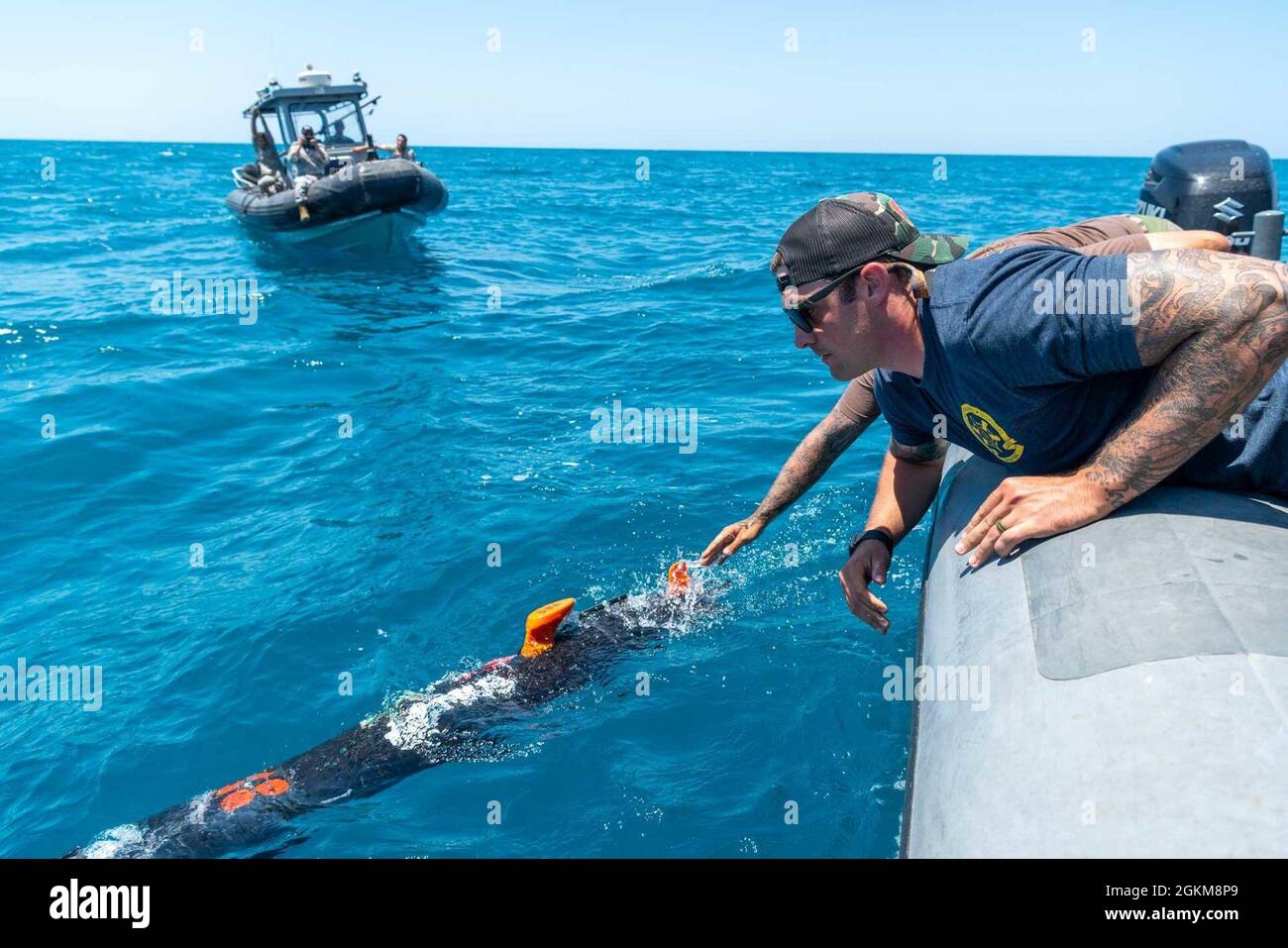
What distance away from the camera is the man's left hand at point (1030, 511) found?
9.40 feet

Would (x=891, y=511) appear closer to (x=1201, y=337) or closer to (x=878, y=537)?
(x=878, y=537)

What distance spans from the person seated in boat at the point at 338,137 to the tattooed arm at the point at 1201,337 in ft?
82.8

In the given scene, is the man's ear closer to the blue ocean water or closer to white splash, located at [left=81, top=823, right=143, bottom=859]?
the blue ocean water

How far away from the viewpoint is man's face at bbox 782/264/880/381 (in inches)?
115

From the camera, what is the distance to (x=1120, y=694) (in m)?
2.28

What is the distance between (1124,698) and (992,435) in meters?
1.10

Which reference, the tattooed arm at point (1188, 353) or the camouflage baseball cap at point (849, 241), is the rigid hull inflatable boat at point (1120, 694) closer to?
the tattooed arm at point (1188, 353)

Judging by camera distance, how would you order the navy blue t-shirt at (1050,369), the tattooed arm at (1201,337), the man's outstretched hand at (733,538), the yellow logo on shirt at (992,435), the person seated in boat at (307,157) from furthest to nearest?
the person seated in boat at (307,157) → the man's outstretched hand at (733,538) → the yellow logo on shirt at (992,435) → the navy blue t-shirt at (1050,369) → the tattooed arm at (1201,337)

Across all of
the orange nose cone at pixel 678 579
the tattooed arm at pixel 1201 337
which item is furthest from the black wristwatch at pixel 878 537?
the orange nose cone at pixel 678 579

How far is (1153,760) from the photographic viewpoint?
2.07 m

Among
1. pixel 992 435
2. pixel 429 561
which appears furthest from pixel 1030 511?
pixel 429 561

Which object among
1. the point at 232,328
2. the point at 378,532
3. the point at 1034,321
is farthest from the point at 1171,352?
the point at 232,328

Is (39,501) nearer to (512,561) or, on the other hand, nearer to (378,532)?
(378,532)
